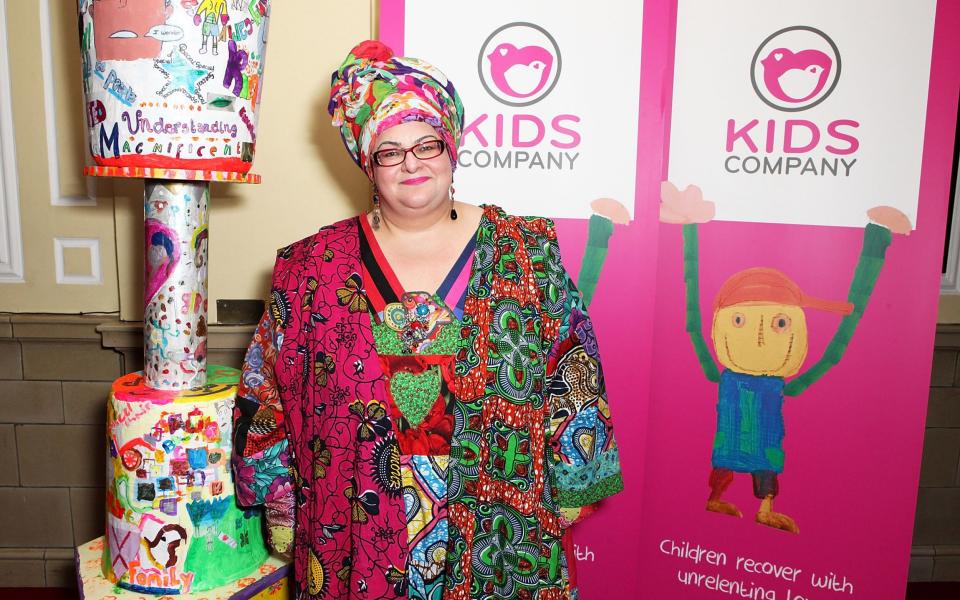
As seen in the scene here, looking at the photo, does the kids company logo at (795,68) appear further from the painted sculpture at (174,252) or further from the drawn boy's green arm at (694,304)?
the painted sculpture at (174,252)

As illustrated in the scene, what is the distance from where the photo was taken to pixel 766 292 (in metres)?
2.03

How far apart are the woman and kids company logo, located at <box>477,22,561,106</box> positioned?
1.29 feet

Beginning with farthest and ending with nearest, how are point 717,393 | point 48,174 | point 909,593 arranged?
point 909,593
point 48,174
point 717,393

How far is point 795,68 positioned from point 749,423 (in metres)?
0.97

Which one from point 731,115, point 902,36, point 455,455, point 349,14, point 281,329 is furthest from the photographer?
point 349,14

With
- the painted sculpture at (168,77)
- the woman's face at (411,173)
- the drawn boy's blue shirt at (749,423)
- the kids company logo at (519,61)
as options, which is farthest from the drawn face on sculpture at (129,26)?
the drawn boy's blue shirt at (749,423)

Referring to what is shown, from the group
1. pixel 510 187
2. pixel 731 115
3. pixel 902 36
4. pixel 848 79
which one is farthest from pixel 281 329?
pixel 902 36

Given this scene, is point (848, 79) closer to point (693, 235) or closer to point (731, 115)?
point (731, 115)

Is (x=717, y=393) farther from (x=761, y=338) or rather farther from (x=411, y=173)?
(x=411, y=173)

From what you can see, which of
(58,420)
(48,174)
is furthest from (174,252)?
(58,420)

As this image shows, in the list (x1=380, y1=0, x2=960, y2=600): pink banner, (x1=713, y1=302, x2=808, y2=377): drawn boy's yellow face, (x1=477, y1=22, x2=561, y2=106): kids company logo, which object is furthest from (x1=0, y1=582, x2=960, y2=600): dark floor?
(x1=477, y1=22, x2=561, y2=106): kids company logo

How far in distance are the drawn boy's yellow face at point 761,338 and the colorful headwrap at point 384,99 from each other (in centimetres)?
95

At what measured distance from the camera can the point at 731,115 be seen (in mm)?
2014

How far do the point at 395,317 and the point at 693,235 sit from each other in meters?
0.94
